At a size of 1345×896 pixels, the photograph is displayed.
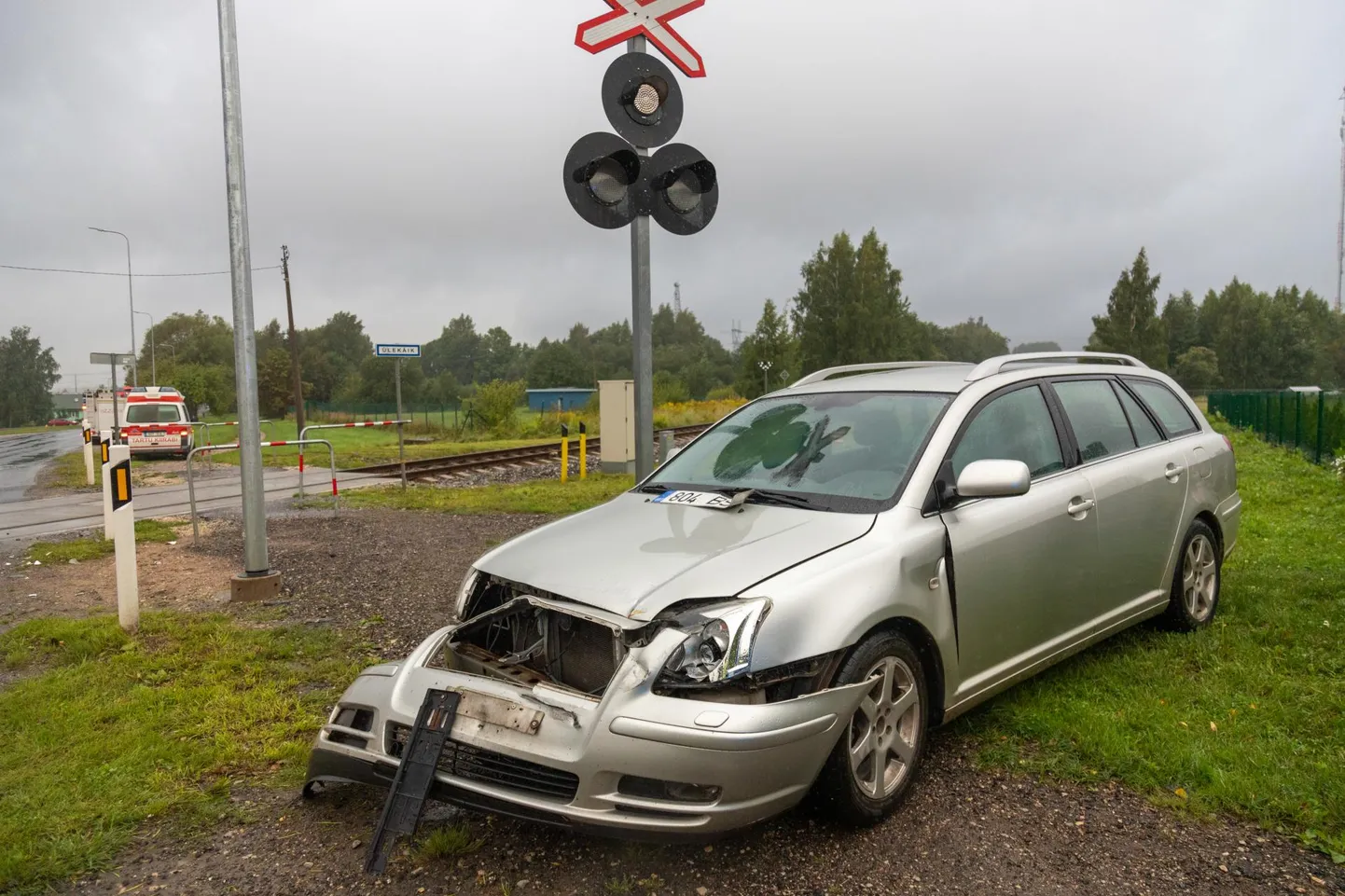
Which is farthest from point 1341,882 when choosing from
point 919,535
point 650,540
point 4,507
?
point 4,507

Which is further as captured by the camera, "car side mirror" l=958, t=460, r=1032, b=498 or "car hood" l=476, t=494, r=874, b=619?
"car side mirror" l=958, t=460, r=1032, b=498

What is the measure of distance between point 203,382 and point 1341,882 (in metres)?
73.0

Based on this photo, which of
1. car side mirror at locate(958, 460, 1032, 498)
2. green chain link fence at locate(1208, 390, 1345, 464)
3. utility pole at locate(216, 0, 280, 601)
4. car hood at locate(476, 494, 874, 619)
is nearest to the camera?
car hood at locate(476, 494, 874, 619)

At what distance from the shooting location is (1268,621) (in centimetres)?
574

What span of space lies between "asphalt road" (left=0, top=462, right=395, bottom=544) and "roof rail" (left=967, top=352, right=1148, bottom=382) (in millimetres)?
9191

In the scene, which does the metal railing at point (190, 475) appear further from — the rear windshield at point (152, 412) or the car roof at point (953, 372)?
the rear windshield at point (152, 412)

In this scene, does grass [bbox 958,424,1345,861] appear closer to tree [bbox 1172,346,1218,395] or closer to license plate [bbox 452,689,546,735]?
license plate [bbox 452,689,546,735]

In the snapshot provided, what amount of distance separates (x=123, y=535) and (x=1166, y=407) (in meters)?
6.49

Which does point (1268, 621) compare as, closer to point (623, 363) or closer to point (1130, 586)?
point (1130, 586)

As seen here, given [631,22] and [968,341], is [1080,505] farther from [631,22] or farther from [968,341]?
[968,341]

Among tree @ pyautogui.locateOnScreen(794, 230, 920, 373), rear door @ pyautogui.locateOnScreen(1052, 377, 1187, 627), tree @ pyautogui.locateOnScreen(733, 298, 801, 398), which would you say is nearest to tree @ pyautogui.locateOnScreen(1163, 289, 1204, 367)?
tree @ pyautogui.locateOnScreen(794, 230, 920, 373)

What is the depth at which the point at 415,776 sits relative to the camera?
3.13 m

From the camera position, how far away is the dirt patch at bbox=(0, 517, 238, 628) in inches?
285

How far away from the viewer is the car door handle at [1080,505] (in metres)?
4.44
